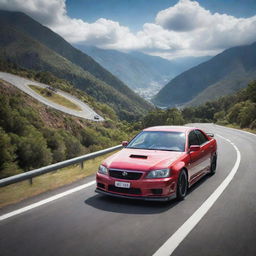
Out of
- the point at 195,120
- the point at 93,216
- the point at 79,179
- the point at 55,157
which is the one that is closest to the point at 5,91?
the point at 55,157

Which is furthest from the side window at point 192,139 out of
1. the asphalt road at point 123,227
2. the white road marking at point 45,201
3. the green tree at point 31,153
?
the green tree at point 31,153

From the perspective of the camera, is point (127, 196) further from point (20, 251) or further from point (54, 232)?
point (20, 251)

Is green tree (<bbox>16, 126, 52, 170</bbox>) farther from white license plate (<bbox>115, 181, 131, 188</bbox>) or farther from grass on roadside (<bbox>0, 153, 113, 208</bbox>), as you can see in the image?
white license plate (<bbox>115, 181, 131, 188</bbox>)

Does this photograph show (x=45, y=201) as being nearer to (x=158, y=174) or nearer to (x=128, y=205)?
(x=128, y=205)

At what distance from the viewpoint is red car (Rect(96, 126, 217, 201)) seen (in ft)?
19.2

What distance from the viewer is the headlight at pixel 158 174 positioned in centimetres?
587

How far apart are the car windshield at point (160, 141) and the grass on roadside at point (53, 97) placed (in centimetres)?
7139

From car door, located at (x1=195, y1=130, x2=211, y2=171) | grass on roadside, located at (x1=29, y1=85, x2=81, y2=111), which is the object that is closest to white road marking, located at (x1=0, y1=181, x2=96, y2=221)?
car door, located at (x1=195, y1=130, x2=211, y2=171)

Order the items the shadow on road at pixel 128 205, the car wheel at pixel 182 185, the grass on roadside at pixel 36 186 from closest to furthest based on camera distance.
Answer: the shadow on road at pixel 128 205 < the car wheel at pixel 182 185 < the grass on roadside at pixel 36 186

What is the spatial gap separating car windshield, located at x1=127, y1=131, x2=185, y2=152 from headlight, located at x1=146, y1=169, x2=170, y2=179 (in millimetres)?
1088

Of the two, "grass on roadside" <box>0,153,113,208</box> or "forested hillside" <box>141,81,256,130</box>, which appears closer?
"grass on roadside" <box>0,153,113,208</box>

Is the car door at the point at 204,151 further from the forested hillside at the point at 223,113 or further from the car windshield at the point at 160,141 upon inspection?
the forested hillside at the point at 223,113

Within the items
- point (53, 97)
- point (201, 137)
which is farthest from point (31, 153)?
point (53, 97)

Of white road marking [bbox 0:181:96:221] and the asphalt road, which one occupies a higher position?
the asphalt road
